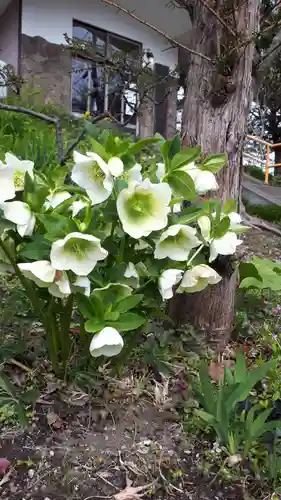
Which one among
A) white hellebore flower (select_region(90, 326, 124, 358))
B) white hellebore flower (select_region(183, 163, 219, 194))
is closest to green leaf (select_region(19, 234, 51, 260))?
white hellebore flower (select_region(90, 326, 124, 358))

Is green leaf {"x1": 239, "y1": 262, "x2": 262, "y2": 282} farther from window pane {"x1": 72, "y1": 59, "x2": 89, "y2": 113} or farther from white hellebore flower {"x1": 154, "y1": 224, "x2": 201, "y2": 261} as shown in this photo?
window pane {"x1": 72, "y1": 59, "x2": 89, "y2": 113}

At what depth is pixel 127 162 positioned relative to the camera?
1.19m

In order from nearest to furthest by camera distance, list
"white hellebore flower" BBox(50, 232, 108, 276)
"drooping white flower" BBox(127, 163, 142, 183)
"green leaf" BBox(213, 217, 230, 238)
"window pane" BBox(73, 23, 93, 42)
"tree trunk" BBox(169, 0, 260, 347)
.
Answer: "white hellebore flower" BBox(50, 232, 108, 276), "drooping white flower" BBox(127, 163, 142, 183), "green leaf" BBox(213, 217, 230, 238), "tree trunk" BBox(169, 0, 260, 347), "window pane" BBox(73, 23, 93, 42)

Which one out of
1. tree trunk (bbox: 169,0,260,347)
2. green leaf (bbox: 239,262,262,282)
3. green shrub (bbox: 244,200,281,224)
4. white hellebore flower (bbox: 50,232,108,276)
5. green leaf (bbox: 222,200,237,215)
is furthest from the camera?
green shrub (bbox: 244,200,281,224)

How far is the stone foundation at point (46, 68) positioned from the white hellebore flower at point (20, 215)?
653 centimetres

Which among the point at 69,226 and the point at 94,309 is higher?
the point at 69,226

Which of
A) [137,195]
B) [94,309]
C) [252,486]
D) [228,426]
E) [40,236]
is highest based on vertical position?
[137,195]

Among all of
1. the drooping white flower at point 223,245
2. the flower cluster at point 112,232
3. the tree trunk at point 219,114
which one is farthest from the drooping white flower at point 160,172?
the tree trunk at point 219,114

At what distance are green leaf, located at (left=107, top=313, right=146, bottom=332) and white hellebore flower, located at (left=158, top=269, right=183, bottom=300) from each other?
0.11 metres

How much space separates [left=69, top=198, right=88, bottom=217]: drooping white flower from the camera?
46.2 inches

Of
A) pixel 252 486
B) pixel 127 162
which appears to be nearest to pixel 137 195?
pixel 127 162

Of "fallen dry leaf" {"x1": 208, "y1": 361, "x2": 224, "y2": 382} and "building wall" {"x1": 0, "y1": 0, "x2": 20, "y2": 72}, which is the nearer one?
"fallen dry leaf" {"x1": 208, "y1": 361, "x2": 224, "y2": 382}

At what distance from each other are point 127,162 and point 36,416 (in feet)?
2.75

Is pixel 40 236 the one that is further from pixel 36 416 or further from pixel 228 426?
pixel 228 426
